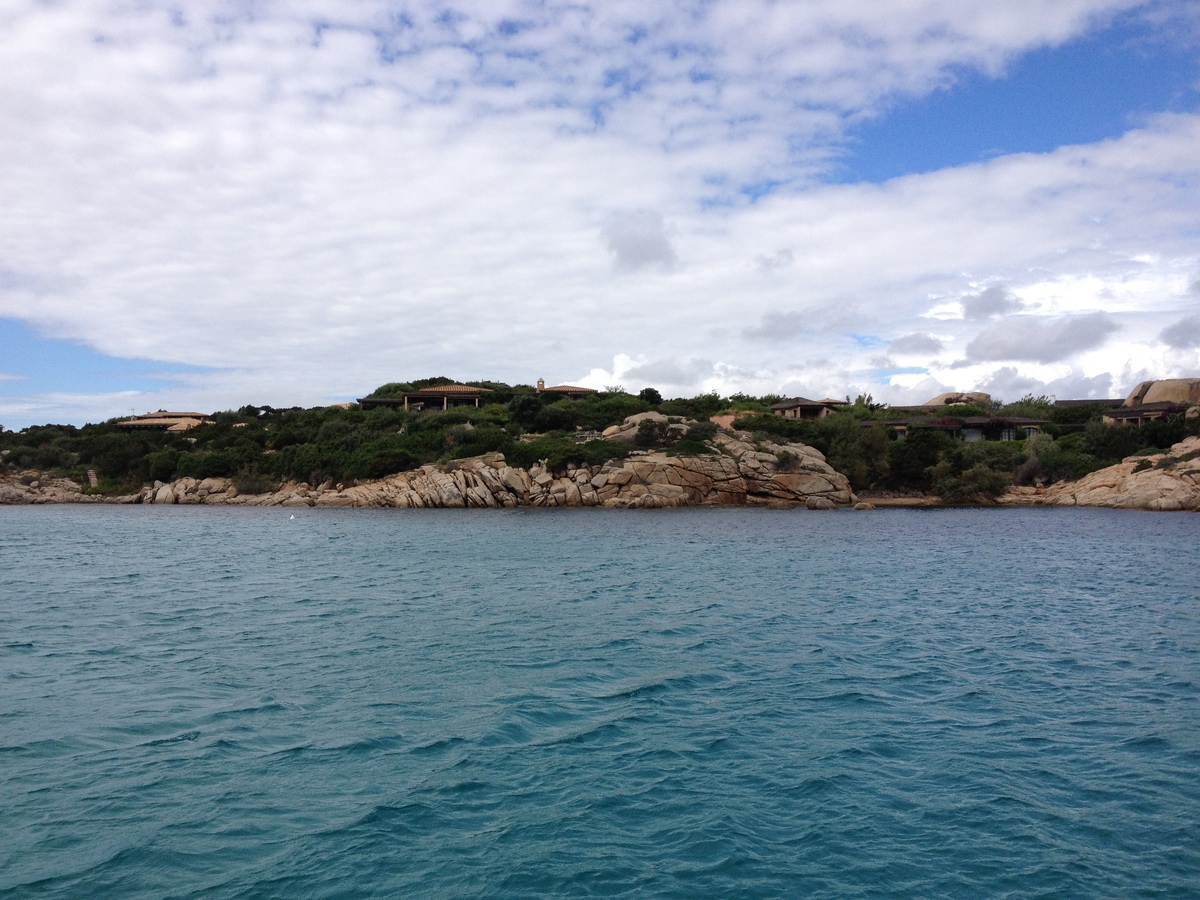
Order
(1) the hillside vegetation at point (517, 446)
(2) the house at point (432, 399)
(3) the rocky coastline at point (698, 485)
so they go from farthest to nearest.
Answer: (2) the house at point (432, 399)
(1) the hillside vegetation at point (517, 446)
(3) the rocky coastline at point (698, 485)

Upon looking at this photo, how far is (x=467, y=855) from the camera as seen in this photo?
7.61 metres

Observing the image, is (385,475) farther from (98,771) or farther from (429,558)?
(98,771)

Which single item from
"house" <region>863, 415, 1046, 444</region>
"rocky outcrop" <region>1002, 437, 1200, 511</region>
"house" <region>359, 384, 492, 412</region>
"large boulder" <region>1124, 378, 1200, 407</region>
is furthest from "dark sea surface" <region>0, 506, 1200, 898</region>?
"large boulder" <region>1124, 378, 1200, 407</region>

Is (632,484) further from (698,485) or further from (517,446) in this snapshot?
(517,446)

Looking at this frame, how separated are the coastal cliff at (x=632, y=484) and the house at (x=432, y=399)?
25522 mm

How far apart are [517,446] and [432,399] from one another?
2988cm

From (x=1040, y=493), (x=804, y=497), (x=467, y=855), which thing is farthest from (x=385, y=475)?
(x=467, y=855)

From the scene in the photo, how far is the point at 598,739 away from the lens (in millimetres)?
10688

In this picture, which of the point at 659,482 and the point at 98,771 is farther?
the point at 659,482

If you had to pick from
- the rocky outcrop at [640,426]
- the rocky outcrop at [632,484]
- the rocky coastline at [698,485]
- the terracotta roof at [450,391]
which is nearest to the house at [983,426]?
the rocky coastline at [698,485]

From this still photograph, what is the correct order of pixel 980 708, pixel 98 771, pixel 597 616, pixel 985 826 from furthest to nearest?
pixel 597 616 → pixel 980 708 → pixel 98 771 → pixel 985 826

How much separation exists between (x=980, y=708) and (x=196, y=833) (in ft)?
34.3

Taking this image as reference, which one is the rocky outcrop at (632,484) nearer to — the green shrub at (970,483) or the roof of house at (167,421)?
the green shrub at (970,483)

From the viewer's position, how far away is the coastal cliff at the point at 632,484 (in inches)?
2382
